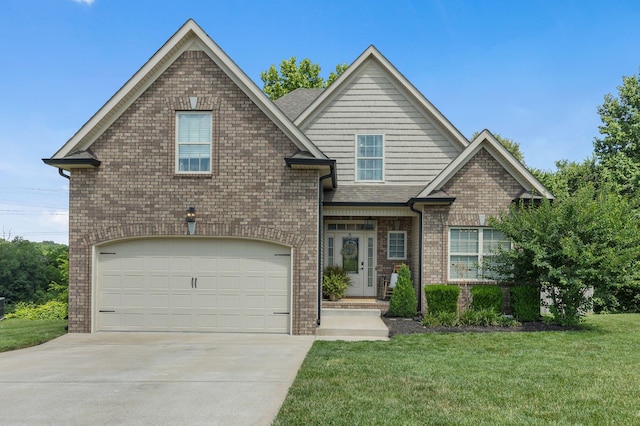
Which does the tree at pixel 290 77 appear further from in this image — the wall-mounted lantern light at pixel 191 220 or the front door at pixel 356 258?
the wall-mounted lantern light at pixel 191 220

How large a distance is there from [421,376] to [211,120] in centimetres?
759

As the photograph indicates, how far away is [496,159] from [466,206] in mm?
1522

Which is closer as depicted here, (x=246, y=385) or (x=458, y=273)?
(x=246, y=385)

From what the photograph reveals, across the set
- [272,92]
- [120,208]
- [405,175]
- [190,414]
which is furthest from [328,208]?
[272,92]

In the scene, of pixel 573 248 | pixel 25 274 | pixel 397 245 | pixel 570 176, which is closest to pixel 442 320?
pixel 573 248

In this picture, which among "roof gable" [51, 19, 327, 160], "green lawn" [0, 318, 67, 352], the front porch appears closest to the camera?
"green lawn" [0, 318, 67, 352]

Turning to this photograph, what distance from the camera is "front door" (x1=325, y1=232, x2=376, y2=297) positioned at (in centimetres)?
1569

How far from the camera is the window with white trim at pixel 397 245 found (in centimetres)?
1562

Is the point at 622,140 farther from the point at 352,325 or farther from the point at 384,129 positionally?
the point at 352,325

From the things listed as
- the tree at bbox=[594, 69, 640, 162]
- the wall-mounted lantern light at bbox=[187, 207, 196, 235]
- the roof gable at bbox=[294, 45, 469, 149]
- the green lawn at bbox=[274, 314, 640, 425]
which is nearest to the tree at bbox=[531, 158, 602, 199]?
the tree at bbox=[594, 69, 640, 162]

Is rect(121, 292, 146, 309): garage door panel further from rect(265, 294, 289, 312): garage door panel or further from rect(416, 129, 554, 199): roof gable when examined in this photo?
rect(416, 129, 554, 199): roof gable

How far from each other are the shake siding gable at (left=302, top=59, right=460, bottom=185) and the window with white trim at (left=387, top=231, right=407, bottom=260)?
1.64 meters

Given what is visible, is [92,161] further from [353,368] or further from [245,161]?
[353,368]

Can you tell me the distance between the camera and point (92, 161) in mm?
11445
